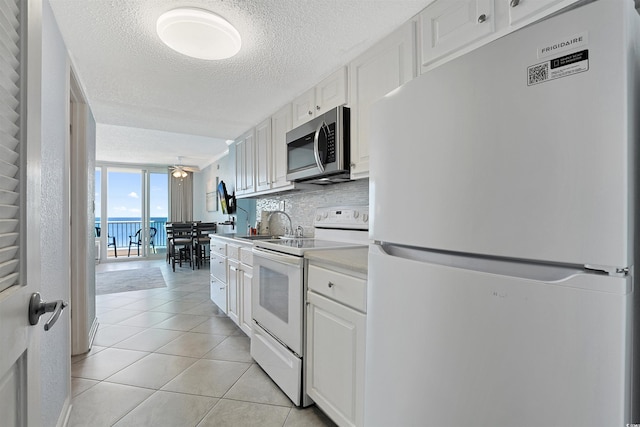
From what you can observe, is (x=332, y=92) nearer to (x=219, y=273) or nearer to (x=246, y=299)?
(x=246, y=299)

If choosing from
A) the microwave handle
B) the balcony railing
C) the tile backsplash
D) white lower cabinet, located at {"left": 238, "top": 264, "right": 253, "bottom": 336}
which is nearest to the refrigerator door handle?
the microwave handle

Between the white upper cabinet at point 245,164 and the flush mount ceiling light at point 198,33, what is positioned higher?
the flush mount ceiling light at point 198,33

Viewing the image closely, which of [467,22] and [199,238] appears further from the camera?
[199,238]

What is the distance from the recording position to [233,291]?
2.93 meters

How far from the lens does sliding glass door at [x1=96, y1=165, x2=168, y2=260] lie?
285 inches

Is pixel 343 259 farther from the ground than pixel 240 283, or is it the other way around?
pixel 343 259

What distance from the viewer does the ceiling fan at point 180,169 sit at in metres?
7.13

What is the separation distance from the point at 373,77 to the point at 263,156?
174 centimetres

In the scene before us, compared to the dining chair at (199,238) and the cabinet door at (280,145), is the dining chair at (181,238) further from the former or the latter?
the cabinet door at (280,145)

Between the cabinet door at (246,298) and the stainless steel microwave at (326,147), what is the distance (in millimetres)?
950

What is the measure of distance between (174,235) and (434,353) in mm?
6566

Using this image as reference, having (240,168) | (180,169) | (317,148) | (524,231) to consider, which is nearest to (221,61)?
(317,148)

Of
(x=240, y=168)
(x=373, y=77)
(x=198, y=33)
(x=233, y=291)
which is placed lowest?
(x=233, y=291)

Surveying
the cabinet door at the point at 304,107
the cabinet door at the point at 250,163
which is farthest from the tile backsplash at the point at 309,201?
the cabinet door at the point at 304,107
